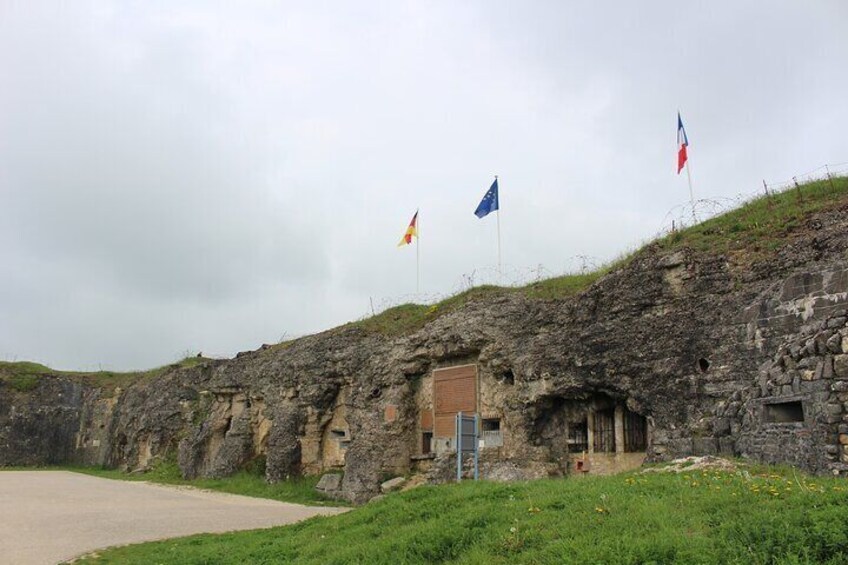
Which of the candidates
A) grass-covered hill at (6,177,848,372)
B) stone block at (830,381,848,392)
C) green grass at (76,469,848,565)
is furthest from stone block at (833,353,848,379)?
grass-covered hill at (6,177,848,372)

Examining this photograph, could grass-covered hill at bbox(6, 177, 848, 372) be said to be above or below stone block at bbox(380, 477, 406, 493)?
above

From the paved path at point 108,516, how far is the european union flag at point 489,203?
12.7 meters

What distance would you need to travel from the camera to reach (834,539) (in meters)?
6.10

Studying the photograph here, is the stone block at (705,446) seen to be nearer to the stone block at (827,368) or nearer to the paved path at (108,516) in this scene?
the stone block at (827,368)

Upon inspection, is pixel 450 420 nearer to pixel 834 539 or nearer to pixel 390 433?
pixel 390 433

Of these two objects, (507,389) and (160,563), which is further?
(507,389)

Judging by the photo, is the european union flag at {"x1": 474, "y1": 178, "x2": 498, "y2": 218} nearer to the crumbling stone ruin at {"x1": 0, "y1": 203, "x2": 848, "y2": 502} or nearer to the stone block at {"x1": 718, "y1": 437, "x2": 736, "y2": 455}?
the crumbling stone ruin at {"x1": 0, "y1": 203, "x2": 848, "y2": 502}

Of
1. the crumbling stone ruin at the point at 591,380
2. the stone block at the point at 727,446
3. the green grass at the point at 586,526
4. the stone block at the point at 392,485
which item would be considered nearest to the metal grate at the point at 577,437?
the crumbling stone ruin at the point at 591,380

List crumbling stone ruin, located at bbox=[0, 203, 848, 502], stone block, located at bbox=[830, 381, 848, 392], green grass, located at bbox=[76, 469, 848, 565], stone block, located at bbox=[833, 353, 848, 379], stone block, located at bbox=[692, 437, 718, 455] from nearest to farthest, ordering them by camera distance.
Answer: green grass, located at bbox=[76, 469, 848, 565] < stone block, located at bbox=[830, 381, 848, 392] < stone block, located at bbox=[833, 353, 848, 379] < crumbling stone ruin, located at bbox=[0, 203, 848, 502] < stone block, located at bbox=[692, 437, 718, 455]

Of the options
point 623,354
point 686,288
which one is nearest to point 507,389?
point 623,354

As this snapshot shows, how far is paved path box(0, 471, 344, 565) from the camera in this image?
14.9 m

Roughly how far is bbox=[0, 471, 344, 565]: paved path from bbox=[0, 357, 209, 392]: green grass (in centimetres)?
2285

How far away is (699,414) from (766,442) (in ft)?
11.2

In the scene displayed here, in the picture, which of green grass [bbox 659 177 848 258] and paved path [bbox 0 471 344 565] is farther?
green grass [bbox 659 177 848 258]
